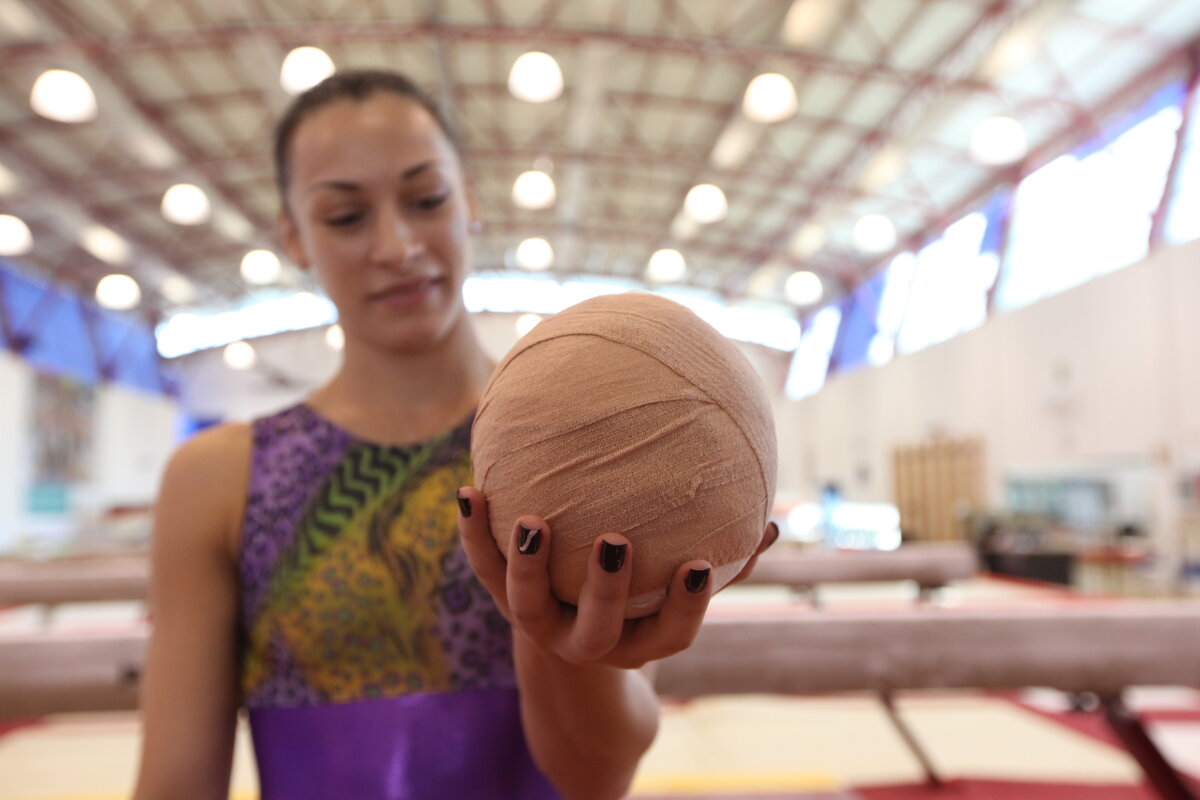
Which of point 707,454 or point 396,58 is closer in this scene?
point 707,454

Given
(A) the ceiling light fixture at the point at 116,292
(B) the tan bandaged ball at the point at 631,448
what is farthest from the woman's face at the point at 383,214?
(A) the ceiling light fixture at the point at 116,292

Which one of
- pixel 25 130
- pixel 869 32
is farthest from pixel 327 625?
pixel 25 130

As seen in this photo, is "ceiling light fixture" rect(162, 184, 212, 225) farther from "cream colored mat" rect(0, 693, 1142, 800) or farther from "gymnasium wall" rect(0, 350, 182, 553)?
"gymnasium wall" rect(0, 350, 182, 553)

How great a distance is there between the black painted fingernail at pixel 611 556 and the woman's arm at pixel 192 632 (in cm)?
68

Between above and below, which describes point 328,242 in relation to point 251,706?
above

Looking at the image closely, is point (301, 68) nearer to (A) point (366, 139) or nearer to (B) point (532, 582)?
(A) point (366, 139)

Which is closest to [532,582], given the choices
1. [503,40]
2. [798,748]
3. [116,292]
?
[798,748]

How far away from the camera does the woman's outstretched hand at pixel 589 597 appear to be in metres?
0.60

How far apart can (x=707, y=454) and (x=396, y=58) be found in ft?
34.9

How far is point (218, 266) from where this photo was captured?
16.9 metres

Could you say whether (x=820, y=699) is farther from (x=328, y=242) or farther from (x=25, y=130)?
(x=25, y=130)

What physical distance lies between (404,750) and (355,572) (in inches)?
9.2

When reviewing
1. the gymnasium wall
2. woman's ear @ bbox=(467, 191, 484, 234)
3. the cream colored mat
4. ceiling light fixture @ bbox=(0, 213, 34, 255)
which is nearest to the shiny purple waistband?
woman's ear @ bbox=(467, 191, 484, 234)

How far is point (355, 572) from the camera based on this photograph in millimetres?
1052
